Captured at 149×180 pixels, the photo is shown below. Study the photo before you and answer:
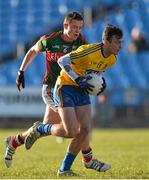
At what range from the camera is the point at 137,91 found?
2145 centimetres

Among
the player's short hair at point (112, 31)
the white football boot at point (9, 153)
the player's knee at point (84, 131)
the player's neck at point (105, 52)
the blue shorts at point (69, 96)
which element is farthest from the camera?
the white football boot at point (9, 153)

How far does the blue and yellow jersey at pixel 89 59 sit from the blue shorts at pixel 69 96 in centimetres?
11

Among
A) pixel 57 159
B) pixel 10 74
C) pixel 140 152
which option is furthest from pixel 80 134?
pixel 10 74

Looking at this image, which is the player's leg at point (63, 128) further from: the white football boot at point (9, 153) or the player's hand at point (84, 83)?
the white football boot at point (9, 153)

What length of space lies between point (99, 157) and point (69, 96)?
377 centimetres

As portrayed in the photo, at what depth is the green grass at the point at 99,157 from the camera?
8.16 meters

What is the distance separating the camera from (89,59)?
7977 mm

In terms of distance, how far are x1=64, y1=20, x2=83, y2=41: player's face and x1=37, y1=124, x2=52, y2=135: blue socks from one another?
1.20 meters

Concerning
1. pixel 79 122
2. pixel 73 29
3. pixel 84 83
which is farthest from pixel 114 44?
pixel 79 122

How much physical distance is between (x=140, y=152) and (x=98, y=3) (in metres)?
13.9

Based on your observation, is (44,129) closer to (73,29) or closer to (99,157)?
(73,29)

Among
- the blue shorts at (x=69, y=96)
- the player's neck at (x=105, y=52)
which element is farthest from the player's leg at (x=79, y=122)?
the player's neck at (x=105, y=52)

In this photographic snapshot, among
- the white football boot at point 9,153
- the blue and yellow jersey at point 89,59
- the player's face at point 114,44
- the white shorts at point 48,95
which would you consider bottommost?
the white football boot at point 9,153

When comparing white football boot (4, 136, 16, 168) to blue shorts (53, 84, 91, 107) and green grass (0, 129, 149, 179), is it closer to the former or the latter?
green grass (0, 129, 149, 179)
